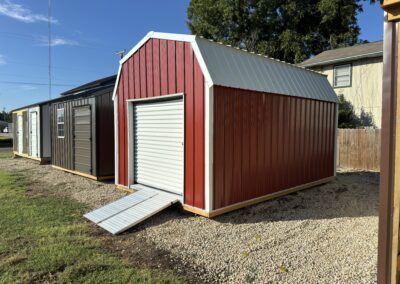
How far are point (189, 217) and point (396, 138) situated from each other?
3.75 m

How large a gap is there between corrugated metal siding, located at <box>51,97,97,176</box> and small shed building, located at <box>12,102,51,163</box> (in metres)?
1.89

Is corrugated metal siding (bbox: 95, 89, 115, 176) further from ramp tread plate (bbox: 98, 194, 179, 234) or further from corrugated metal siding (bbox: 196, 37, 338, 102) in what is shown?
corrugated metal siding (bbox: 196, 37, 338, 102)

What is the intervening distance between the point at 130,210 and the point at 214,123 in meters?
2.20

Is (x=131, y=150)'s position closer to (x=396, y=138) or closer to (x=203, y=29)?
(x=396, y=138)

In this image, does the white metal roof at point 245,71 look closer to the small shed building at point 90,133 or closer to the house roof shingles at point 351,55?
the small shed building at point 90,133

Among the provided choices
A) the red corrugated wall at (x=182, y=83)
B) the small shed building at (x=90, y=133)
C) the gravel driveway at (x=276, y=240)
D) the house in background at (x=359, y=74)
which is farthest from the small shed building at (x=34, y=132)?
the house in background at (x=359, y=74)

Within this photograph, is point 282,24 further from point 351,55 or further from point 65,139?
point 65,139

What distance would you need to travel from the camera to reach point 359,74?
14336mm

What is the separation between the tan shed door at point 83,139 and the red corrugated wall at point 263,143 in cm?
517

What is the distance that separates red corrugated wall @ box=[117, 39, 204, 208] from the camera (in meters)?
5.27

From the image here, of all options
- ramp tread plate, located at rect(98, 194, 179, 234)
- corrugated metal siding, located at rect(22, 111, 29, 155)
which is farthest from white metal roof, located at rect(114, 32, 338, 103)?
corrugated metal siding, located at rect(22, 111, 29, 155)

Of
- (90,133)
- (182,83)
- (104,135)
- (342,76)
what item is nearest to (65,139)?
(90,133)

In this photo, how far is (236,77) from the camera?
17.9 ft

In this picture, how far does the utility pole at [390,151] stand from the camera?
2268 mm
